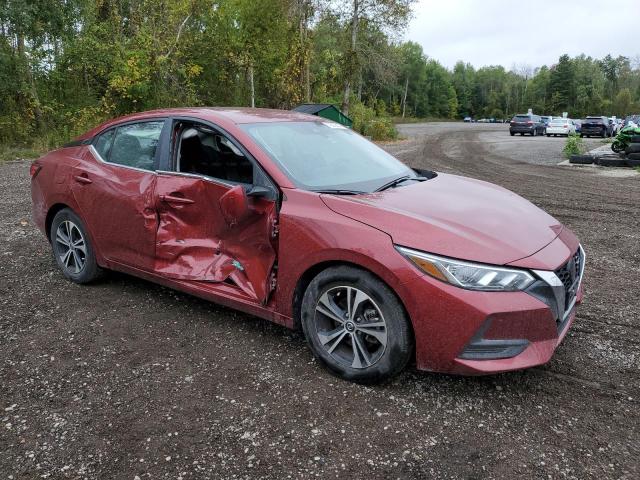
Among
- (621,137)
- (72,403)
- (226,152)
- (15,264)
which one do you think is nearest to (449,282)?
(226,152)

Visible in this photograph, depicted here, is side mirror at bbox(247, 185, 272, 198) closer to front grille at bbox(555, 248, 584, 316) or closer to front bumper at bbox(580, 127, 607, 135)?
front grille at bbox(555, 248, 584, 316)

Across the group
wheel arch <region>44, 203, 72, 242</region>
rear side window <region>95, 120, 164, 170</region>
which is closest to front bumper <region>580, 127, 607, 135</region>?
rear side window <region>95, 120, 164, 170</region>

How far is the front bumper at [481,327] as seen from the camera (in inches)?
105

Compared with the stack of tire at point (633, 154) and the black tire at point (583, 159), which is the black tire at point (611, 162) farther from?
the black tire at point (583, 159)

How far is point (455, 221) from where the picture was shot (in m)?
3.03

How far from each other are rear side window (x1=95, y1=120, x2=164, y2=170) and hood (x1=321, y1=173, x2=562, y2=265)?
5.42ft

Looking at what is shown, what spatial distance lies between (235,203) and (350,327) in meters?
1.04

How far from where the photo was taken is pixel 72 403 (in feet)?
9.80

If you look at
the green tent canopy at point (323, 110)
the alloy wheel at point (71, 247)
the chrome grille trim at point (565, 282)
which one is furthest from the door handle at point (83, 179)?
the green tent canopy at point (323, 110)

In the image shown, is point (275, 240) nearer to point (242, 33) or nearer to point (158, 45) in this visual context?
point (158, 45)

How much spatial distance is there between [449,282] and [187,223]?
199 cm

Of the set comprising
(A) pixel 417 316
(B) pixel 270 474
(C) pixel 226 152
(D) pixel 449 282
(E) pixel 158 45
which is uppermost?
(E) pixel 158 45

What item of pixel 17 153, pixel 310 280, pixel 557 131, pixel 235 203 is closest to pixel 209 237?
pixel 235 203

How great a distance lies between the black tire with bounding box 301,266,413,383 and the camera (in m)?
2.88
